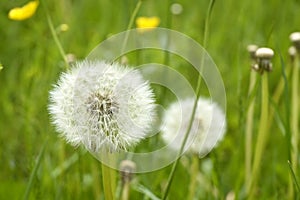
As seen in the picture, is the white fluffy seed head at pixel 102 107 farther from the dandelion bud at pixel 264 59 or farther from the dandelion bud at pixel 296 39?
the dandelion bud at pixel 296 39

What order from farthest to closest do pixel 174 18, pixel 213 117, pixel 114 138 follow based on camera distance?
pixel 174 18 < pixel 213 117 < pixel 114 138

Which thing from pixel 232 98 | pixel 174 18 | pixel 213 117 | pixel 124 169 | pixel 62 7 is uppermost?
pixel 62 7

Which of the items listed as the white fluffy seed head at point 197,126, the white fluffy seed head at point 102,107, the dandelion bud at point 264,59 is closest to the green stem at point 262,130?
the dandelion bud at point 264,59

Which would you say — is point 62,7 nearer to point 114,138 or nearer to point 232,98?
point 232,98

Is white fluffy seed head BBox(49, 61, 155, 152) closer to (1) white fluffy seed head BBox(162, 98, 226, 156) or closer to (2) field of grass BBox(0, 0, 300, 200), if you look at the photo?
(2) field of grass BBox(0, 0, 300, 200)

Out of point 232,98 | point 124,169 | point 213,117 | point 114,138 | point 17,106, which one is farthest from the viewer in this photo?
point 232,98

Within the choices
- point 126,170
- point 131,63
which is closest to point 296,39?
point 126,170

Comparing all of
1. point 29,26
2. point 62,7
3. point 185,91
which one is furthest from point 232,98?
point 29,26
